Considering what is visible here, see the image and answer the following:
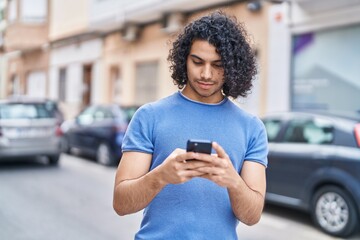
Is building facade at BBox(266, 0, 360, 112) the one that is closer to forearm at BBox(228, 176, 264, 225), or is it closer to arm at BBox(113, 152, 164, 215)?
forearm at BBox(228, 176, 264, 225)

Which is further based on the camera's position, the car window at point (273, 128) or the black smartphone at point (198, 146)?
the car window at point (273, 128)

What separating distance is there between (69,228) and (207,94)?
428cm

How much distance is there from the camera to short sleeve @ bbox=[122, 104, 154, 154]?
1623mm

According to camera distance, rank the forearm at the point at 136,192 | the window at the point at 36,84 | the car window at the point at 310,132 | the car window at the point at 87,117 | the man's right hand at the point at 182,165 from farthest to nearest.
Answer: the window at the point at 36,84 → the car window at the point at 87,117 → the car window at the point at 310,132 → the forearm at the point at 136,192 → the man's right hand at the point at 182,165

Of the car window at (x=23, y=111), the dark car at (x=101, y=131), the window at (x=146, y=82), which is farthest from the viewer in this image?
the window at (x=146, y=82)

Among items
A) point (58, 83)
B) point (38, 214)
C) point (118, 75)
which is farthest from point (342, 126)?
point (58, 83)

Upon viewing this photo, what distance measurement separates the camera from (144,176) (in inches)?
60.2

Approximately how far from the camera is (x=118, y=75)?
61.2 feet

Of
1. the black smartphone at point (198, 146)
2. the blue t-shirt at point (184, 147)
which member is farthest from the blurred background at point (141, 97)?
the black smartphone at point (198, 146)

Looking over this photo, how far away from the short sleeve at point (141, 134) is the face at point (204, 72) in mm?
192

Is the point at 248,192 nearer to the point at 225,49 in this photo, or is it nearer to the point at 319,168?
the point at 225,49

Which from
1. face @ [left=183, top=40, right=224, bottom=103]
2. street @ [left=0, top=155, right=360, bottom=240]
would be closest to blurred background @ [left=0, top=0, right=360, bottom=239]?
street @ [left=0, top=155, right=360, bottom=240]

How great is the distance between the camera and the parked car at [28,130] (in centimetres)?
945

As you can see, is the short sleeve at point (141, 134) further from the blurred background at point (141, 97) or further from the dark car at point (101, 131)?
the dark car at point (101, 131)
